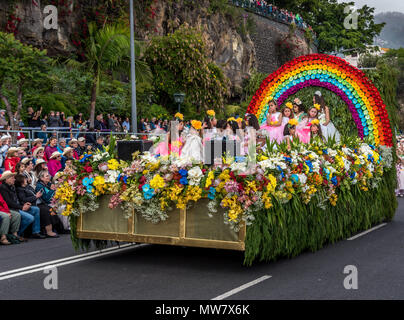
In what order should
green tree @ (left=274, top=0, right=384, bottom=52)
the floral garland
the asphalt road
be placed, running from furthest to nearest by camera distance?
green tree @ (left=274, top=0, right=384, bottom=52), the floral garland, the asphalt road

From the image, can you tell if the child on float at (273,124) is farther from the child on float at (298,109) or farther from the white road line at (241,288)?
the white road line at (241,288)

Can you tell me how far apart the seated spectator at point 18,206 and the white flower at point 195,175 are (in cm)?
483

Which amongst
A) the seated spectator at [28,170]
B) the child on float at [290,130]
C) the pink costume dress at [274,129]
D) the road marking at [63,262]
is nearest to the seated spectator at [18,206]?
the seated spectator at [28,170]

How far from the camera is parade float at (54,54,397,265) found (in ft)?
23.6

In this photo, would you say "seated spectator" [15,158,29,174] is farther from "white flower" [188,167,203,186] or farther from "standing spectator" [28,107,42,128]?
"standing spectator" [28,107,42,128]

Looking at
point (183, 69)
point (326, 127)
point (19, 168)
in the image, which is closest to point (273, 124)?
point (326, 127)

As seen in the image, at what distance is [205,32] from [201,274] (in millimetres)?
33146

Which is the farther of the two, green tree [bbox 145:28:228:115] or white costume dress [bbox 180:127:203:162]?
green tree [bbox 145:28:228:115]

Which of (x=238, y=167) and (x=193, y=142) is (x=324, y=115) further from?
(x=238, y=167)

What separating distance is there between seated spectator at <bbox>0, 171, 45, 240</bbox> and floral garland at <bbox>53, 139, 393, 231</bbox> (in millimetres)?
2746

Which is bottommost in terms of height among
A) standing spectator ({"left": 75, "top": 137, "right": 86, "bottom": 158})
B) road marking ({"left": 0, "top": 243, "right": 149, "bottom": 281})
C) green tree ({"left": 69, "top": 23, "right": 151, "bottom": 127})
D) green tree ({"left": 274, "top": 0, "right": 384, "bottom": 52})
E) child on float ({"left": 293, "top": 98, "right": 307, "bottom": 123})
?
road marking ({"left": 0, "top": 243, "right": 149, "bottom": 281})

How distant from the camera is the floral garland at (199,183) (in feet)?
23.5

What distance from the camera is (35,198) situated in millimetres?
11289

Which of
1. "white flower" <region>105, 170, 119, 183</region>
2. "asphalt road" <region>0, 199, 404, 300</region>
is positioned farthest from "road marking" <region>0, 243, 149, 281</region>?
"white flower" <region>105, 170, 119, 183</region>
